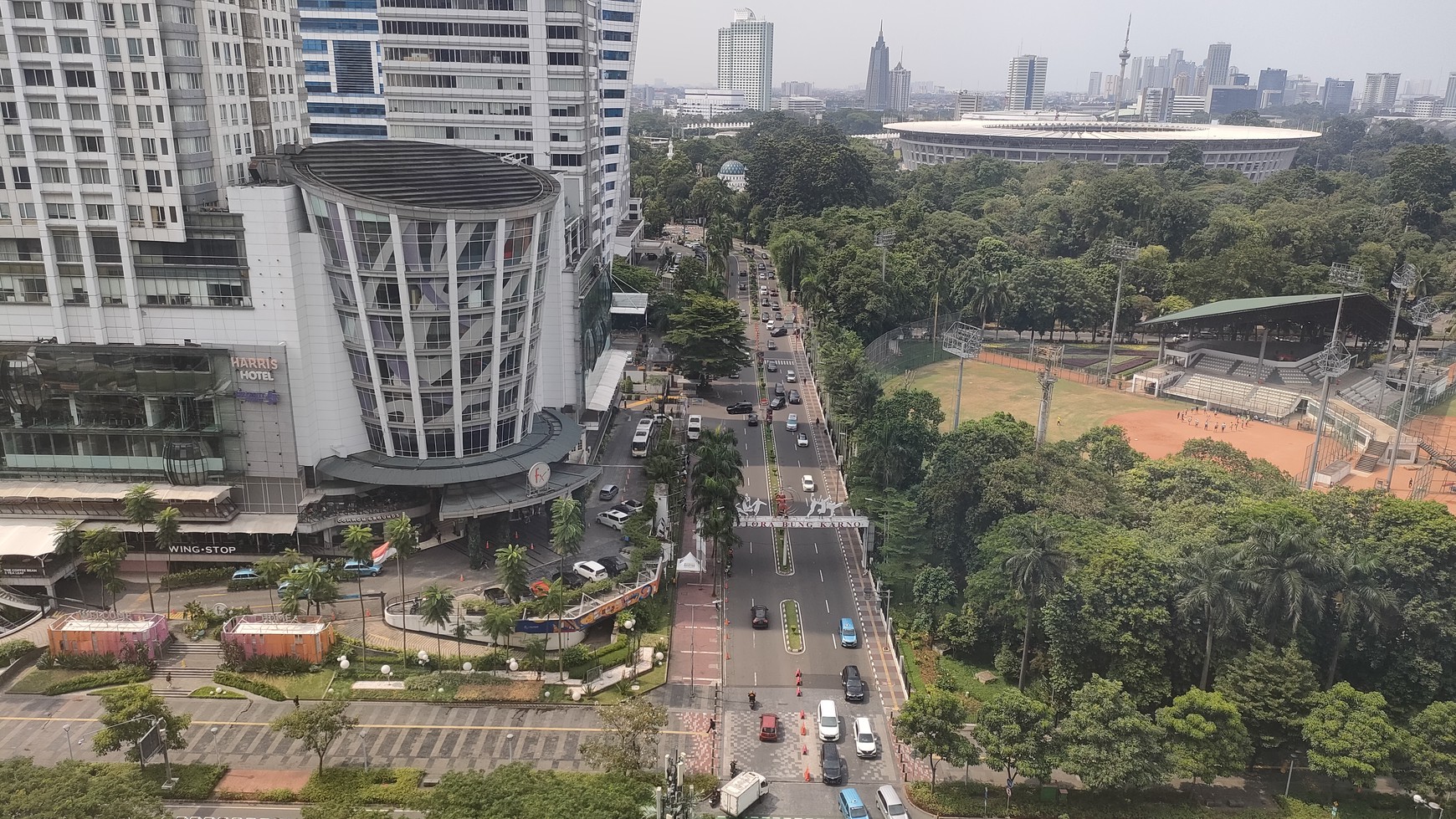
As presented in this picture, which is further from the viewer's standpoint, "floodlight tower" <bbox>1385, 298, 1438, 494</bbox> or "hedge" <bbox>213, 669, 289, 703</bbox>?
"floodlight tower" <bbox>1385, 298, 1438, 494</bbox>

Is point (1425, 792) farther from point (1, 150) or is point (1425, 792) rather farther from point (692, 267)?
point (692, 267)

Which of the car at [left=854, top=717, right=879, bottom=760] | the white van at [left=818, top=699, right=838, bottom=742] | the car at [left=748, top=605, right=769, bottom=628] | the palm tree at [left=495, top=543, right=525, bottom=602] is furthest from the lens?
the car at [left=748, top=605, right=769, bottom=628]

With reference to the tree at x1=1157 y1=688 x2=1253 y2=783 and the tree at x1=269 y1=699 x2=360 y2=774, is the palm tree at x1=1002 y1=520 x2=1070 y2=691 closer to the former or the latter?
the tree at x1=1157 y1=688 x2=1253 y2=783

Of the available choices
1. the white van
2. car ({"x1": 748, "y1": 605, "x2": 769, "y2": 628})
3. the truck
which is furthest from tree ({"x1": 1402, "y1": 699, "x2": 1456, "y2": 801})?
car ({"x1": 748, "y1": 605, "x2": 769, "y2": 628})

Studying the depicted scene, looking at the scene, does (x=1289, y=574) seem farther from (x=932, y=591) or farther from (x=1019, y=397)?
(x=1019, y=397)

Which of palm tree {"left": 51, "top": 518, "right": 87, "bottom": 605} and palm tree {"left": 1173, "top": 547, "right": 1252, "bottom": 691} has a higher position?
palm tree {"left": 1173, "top": 547, "right": 1252, "bottom": 691}

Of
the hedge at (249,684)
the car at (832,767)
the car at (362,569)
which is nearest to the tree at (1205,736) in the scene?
the car at (832,767)

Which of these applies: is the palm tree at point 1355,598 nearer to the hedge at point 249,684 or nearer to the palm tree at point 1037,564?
the palm tree at point 1037,564

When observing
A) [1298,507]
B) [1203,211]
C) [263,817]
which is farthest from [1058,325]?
[263,817]
